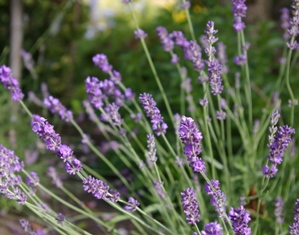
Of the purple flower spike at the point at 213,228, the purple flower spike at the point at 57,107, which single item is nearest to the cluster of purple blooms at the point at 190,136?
the purple flower spike at the point at 213,228

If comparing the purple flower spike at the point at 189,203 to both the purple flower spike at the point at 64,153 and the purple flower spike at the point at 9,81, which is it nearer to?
the purple flower spike at the point at 64,153

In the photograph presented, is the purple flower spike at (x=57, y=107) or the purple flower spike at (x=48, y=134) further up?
the purple flower spike at (x=57, y=107)

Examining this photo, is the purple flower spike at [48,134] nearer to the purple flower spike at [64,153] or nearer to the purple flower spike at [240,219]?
the purple flower spike at [64,153]

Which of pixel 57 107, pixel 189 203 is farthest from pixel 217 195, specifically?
pixel 57 107

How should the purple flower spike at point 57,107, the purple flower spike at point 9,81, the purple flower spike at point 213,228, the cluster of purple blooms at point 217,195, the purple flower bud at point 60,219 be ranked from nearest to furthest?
the purple flower spike at point 213,228
the cluster of purple blooms at point 217,195
the purple flower bud at point 60,219
the purple flower spike at point 9,81
the purple flower spike at point 57,107

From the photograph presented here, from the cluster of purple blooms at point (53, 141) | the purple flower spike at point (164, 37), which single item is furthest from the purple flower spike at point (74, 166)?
the purple flower spike at point (164, 37)

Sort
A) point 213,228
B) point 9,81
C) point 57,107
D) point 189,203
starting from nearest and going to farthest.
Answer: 1. point 213,228
2. point 189,203
3. point 9,81
4. point 57,107

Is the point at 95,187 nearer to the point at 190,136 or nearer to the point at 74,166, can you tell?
the point at 74,166

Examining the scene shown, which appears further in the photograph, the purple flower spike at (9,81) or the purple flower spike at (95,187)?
the purple flower spike at (9,81)

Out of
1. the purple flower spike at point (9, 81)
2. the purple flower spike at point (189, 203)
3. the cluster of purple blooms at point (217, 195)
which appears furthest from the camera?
the purple flower spike at point (9, 81)

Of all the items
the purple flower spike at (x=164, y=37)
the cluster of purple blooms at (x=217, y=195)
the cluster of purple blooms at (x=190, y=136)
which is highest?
the purple flower spike at (x=164, y=37)

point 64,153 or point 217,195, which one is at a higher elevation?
point 217,195

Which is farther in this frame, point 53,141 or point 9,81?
point 9,81
